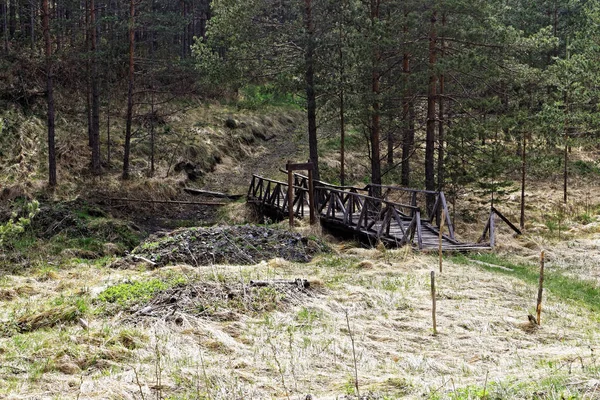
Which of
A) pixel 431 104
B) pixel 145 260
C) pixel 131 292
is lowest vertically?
pixel 145 260

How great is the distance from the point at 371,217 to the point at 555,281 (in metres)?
5.57

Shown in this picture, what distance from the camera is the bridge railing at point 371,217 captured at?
43.4 feet

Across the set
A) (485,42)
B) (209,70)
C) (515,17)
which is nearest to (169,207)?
(209,70)

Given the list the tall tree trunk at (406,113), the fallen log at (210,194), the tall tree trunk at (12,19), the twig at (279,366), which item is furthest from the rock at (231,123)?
the twig at (279,366)

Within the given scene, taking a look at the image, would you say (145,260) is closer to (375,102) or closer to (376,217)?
(376,217)

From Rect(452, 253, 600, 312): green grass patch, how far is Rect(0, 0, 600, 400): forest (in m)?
0.08

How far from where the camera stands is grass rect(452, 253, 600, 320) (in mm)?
9742

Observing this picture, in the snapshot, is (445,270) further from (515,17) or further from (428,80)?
(515,17)

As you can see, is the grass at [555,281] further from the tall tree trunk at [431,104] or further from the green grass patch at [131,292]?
the green grass patch at [131,292]

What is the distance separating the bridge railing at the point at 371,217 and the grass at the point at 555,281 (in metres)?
1.20

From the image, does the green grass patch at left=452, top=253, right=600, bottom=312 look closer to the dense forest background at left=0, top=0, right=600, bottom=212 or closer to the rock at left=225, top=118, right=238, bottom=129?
the dense forest background at left=0, top=0, right=600, bottom=212

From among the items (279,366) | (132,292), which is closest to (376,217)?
(132,292)

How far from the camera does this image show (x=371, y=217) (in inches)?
621

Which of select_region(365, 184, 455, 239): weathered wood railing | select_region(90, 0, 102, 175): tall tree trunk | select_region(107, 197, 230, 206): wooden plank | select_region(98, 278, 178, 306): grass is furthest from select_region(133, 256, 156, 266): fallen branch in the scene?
select_region(90, 0, 102, 175): tall tree trunk
